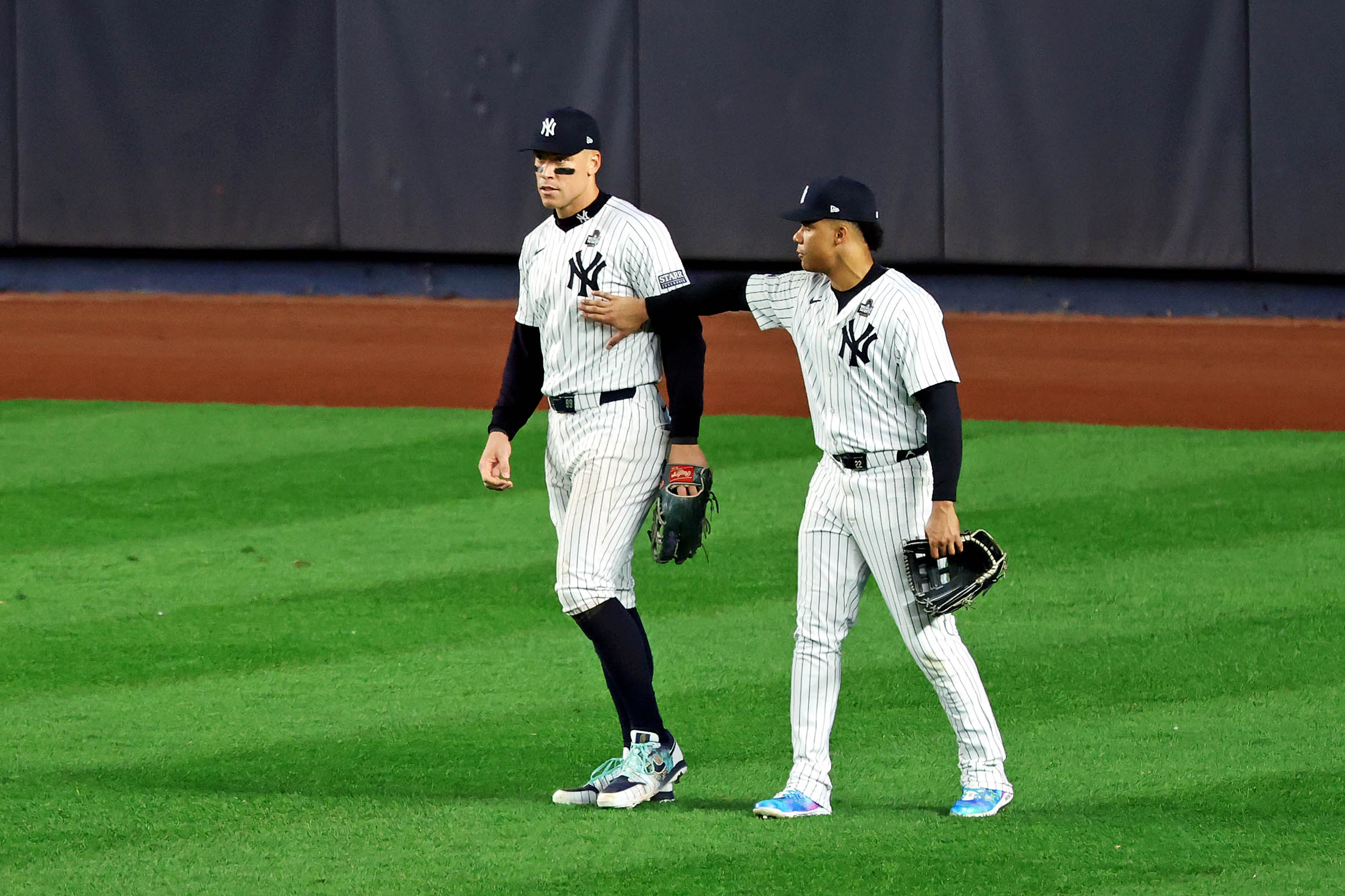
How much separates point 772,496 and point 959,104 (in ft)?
13.4

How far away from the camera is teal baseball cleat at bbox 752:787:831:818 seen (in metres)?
3.98

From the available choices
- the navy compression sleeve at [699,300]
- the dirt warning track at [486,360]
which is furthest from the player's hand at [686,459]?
the dirt warning track at [486,360]

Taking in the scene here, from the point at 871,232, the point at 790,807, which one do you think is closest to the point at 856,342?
the point at 871,232

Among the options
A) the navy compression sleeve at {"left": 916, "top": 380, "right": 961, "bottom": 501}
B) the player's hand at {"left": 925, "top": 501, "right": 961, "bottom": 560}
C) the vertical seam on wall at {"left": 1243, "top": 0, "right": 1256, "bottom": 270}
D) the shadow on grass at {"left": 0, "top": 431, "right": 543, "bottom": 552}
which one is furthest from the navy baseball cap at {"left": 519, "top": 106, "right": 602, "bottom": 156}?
the vertical seam on wall at {"left": 1243, "top": 0, "right": 1256, "bottom": 270}

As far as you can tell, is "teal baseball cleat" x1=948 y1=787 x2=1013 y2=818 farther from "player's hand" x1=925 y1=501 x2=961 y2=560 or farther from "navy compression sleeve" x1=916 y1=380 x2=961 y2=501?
"navy compression sleeve" x1=916 y1=380 x2=961 y2=501

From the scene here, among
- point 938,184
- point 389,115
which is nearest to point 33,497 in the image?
point 389,115

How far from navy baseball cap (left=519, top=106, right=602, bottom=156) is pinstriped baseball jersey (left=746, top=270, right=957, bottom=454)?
584 mm

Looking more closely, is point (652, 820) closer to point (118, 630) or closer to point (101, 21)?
point (118, 630)

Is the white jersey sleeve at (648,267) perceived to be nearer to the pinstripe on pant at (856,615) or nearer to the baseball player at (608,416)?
the baseball player at (608,416)

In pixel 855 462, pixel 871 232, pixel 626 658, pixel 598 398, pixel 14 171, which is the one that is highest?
pixel 14 171

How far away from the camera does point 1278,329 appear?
10.5 metres

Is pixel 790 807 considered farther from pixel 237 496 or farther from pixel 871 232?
pixel 237 496

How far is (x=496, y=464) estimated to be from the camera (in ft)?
14.8

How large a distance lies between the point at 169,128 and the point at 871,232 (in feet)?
30.7
